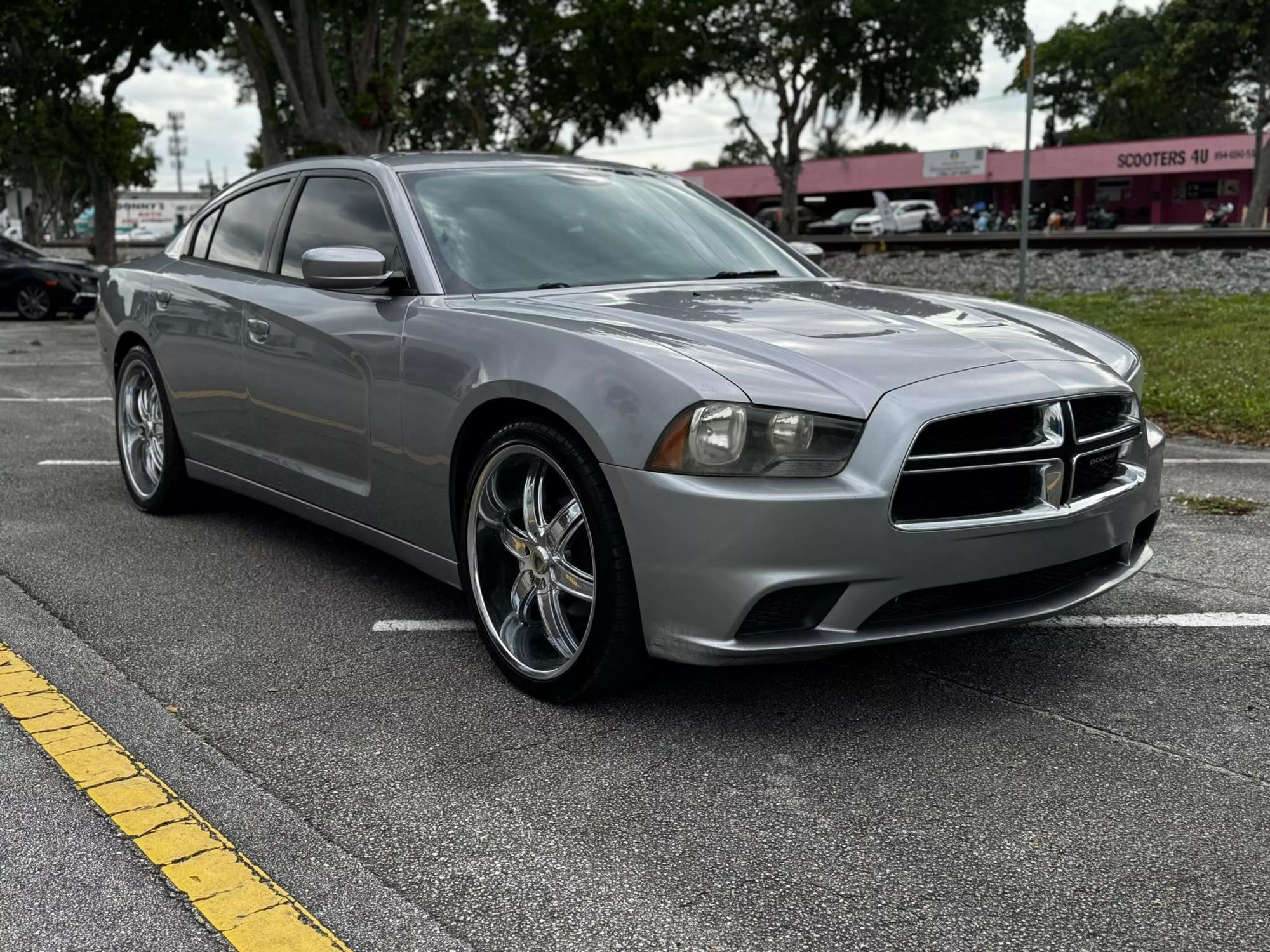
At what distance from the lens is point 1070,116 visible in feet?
244

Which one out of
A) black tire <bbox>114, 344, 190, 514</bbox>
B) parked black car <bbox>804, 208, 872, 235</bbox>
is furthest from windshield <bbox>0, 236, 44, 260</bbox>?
parked black car <bbox>804, 208, 872, 235</bbox>

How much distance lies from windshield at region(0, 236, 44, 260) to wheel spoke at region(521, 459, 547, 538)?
18.7m

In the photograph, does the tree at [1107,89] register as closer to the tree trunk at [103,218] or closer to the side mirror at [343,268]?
the tree trunk at [103,218]

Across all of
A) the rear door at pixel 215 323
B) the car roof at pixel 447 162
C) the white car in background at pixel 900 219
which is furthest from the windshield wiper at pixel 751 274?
the white car in background at pixel 900 219

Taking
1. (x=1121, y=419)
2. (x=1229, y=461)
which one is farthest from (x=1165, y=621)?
(x=1229, y=461)

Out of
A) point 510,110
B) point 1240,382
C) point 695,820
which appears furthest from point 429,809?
point 510,110

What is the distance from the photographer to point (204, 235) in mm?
5887

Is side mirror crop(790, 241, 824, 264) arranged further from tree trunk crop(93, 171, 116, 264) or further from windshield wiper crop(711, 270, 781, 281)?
tree trunk crop(93, 171, 116, 264)

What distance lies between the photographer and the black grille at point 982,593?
3318 millimetres

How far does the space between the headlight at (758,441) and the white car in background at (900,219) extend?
1693 inches

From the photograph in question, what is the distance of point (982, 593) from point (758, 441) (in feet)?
2.39

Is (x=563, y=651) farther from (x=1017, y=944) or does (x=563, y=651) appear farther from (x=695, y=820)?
(x=1017, y=944)

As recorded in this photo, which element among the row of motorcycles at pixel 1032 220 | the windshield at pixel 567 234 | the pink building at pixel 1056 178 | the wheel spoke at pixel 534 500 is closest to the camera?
the wheel spoke at pixel 534 500

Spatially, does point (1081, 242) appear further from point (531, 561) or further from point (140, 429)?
point (531, 561)
